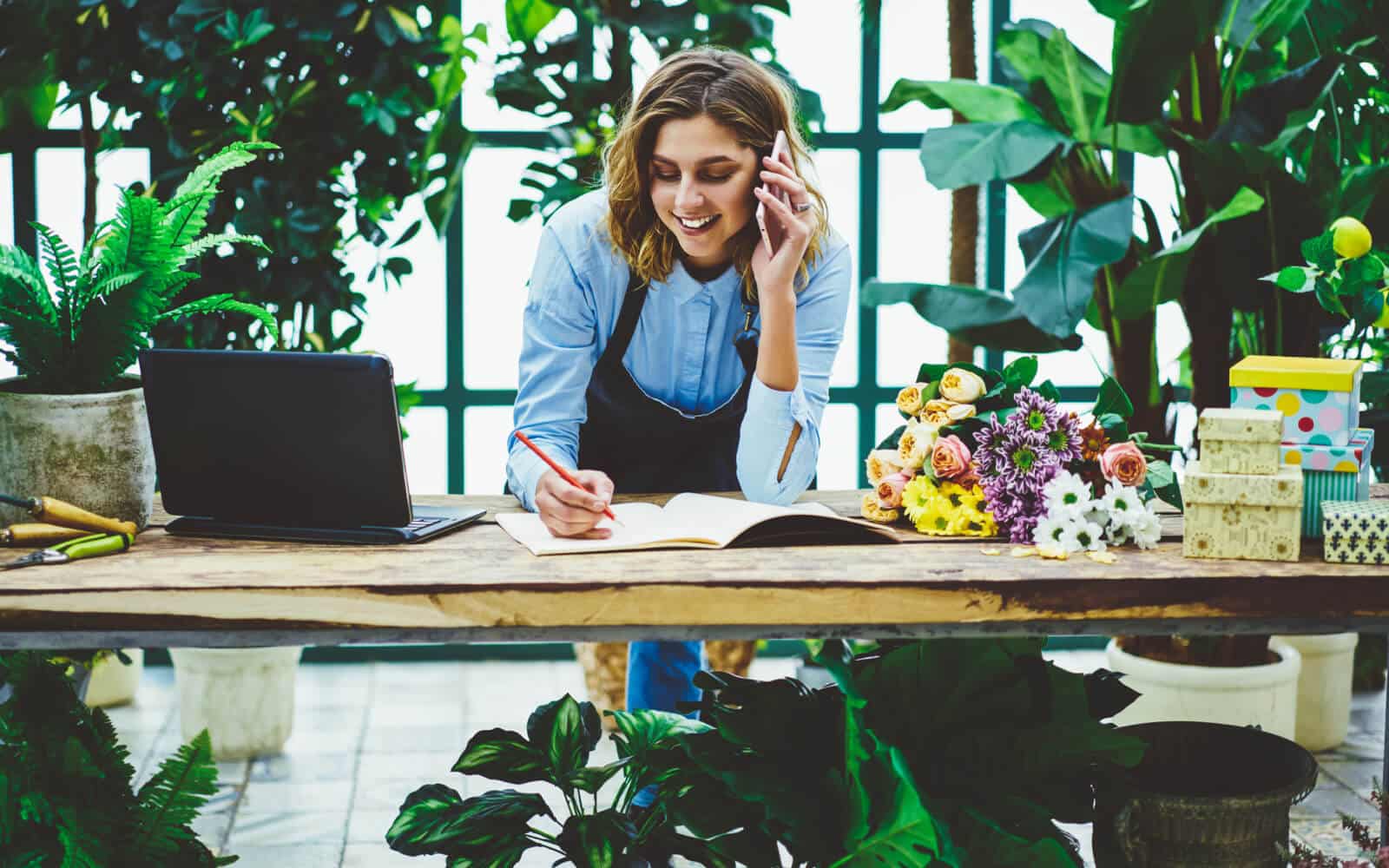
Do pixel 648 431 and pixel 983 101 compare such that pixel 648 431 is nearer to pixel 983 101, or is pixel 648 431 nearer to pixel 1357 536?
pixel 1357 536

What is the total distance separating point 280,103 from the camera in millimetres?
3289

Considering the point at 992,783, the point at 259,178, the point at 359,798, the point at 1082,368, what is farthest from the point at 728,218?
the point at 1082,368

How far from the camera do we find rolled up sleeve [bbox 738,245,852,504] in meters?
2.19

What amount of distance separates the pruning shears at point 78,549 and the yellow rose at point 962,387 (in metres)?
1.10

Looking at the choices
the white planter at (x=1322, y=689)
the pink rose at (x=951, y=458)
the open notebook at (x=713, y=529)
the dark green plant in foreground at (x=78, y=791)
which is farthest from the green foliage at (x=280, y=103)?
the white planter at (x=1322, y=689)

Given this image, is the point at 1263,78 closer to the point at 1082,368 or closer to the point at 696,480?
the point at 1082,368

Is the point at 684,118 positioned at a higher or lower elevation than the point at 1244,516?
higher

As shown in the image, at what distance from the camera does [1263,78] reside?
137 inches

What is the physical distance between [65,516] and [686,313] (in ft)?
3.29

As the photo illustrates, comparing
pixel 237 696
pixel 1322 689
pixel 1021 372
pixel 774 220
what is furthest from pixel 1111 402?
pixel 237 696

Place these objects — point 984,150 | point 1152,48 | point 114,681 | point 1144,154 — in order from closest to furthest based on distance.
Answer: point 1152,48
point 984,150
point 1144,154
point 114,681

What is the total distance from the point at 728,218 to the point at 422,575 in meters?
0.78

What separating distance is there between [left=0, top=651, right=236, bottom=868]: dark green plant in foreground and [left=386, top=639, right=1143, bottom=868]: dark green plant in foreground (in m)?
0.33

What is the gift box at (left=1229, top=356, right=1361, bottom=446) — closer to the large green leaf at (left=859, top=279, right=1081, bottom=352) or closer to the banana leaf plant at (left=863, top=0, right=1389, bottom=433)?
the banana leaf plant at (left=863, top=0, right=1389, bottom=433)
